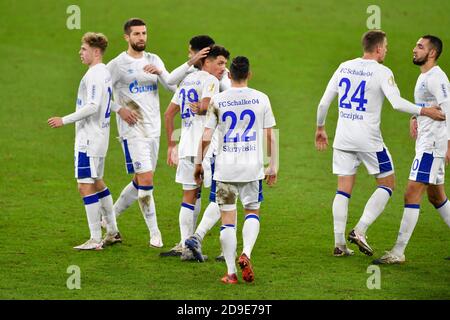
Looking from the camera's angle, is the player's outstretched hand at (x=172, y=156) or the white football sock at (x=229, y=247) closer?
the white football sock at (x=229, y=247)

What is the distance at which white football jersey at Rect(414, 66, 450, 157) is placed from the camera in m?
12.0

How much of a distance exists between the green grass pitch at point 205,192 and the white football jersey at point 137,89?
1479 millimetres

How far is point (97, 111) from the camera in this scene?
12.6m

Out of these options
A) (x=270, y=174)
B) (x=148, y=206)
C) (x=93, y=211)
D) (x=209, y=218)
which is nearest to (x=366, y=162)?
(x=270, y=174)

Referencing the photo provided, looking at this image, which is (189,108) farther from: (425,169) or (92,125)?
(425,169)

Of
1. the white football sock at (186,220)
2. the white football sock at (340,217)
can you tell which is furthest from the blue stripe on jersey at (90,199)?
the white football sock at (340,217)

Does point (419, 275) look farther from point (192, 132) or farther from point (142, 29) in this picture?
point (142, 29)

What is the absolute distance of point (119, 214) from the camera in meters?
14.0

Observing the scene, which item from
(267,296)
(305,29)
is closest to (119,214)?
(267,296)

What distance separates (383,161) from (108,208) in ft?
11.5

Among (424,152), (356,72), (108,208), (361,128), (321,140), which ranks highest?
(356,72)

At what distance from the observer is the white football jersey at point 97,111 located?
41.1 ft

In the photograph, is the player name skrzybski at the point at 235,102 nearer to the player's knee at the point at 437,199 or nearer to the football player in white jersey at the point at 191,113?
the football player in white jersey at the point at 191,113

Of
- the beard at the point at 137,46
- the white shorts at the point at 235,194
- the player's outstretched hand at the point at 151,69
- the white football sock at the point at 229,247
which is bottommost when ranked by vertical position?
the white football sock at the point at 229,247
